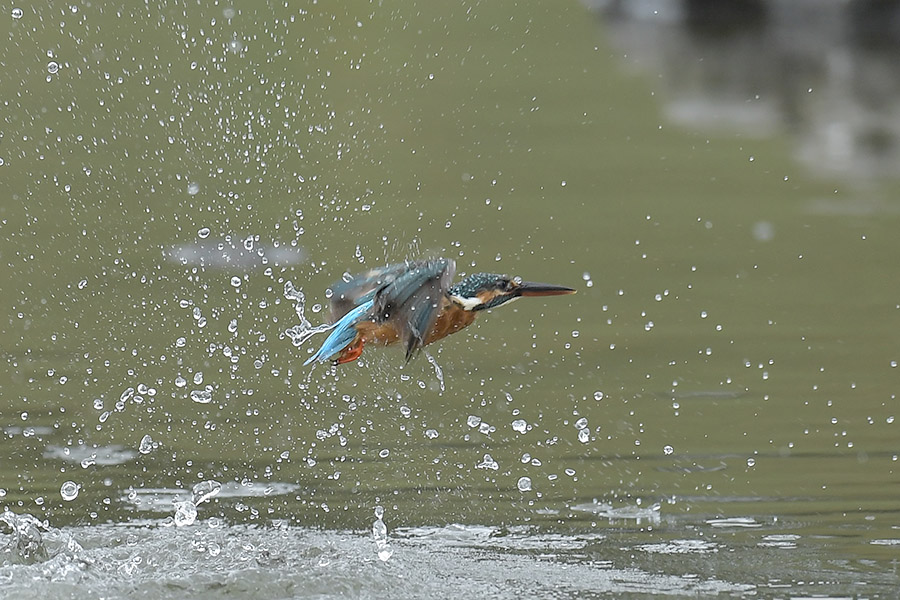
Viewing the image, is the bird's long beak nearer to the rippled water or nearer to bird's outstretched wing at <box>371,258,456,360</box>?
bird's outstretched wing at <box>371,258,456,360</box>

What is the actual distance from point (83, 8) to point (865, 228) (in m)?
6.41

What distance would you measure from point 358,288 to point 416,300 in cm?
29

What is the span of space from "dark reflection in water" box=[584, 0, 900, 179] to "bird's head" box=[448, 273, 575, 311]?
5260 millimetres

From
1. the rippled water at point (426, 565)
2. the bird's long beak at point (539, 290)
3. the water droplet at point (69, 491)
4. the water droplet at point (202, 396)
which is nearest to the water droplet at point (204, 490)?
the rippled water at point (426, 565)

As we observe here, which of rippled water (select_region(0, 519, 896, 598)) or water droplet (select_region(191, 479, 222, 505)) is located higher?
water droplet (select_region(191, 479, 222, 505))

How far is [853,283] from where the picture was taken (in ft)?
19.8

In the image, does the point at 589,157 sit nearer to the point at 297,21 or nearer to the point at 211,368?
the point at 211,368

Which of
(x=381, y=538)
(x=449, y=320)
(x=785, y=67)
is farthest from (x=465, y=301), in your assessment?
(x=785, y=67)

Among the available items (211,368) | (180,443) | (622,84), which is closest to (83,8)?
(622,84)

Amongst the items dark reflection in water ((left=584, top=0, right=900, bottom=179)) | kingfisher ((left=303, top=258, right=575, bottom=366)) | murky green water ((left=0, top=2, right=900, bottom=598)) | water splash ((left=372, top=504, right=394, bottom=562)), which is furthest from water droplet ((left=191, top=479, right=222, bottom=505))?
dark reflection in water ((left=584, top=0, right=900, bottom=179))

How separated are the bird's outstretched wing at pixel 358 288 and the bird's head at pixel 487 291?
0.48 feet

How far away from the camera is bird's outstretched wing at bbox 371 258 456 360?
3.23 metres

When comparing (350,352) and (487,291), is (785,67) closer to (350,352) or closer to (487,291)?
(487,291)

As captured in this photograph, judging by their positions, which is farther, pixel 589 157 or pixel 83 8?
pixel 83 8
